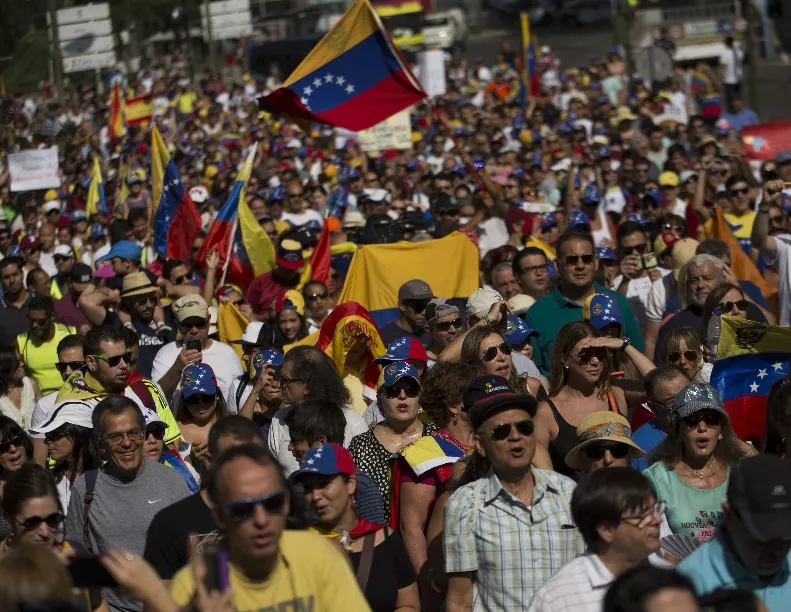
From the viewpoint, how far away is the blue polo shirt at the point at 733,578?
172 inches

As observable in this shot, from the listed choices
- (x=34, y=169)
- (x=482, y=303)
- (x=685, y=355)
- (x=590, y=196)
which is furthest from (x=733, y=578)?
(x=34, y=169)

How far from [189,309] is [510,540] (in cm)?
429

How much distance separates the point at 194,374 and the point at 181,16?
35.8 metres

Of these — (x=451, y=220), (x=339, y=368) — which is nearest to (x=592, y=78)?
(x=451, y=220)

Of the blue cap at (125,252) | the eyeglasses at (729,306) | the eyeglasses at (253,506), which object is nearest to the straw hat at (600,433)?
the eyeglasses at (253,506)

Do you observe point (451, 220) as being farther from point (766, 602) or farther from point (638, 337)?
point (766, 602)

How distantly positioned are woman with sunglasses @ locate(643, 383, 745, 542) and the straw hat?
0.16 metres

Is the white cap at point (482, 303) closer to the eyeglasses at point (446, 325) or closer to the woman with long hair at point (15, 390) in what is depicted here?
the eyeglasses at point (446, 325)

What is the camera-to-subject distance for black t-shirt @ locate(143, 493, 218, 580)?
518 centimetres

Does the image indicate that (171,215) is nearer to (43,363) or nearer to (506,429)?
(43,363)

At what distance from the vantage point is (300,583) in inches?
157

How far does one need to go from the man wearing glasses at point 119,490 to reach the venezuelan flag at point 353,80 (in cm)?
643

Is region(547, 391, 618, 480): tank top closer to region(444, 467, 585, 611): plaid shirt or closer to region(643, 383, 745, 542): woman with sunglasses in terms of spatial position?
region(643, 383, 745, 542): woman with sunglasses

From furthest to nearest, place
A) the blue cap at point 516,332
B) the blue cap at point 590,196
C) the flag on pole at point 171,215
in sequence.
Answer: the flag on pole at point 171,215
the blue cap at point 590,196
the blue cap at point 516,332
